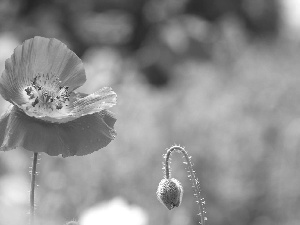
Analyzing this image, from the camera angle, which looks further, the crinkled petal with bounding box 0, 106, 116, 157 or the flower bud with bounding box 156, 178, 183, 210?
the flower bud with bounding box 156, 178, 183, 210

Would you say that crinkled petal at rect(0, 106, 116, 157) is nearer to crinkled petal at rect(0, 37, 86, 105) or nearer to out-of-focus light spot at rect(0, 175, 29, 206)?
crinkled petal at rect(0, 37, 86, 105)

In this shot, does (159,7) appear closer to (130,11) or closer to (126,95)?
(130,11)

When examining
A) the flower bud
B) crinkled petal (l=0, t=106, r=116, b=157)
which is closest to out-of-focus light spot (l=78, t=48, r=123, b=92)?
the flower bud

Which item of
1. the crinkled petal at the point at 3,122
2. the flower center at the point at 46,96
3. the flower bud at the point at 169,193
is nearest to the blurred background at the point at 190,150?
the flower bud at the point at 169,193

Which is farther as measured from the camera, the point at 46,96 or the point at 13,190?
the point at 13,190

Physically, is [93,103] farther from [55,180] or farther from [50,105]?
[55,180]

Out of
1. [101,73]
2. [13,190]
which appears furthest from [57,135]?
[101,73]

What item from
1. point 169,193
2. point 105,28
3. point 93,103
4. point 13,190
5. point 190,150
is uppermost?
point 105,28
